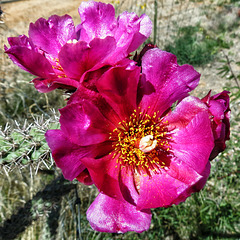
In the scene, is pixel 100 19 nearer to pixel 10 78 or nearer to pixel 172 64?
pixel 172 64

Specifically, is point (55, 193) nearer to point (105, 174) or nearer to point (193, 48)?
point (105, 174)

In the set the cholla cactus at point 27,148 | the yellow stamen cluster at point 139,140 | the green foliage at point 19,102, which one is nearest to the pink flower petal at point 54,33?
the cholla cactus at point 27,148

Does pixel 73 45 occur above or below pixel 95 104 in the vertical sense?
above

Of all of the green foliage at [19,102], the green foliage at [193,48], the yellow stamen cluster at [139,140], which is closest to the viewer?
the yellow stamen cluster at [139,140]

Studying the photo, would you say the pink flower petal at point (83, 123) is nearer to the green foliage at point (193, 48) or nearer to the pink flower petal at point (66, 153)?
the pink flower petal at point (66, 153)

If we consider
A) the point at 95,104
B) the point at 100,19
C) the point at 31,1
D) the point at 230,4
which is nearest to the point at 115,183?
the point at 95,104

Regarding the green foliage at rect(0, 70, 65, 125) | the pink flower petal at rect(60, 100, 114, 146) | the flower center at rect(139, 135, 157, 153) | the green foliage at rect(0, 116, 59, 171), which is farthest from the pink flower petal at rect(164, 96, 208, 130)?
the green foliage at rect(0, 70, 65, 125)

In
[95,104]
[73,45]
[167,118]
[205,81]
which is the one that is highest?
[73,45]
